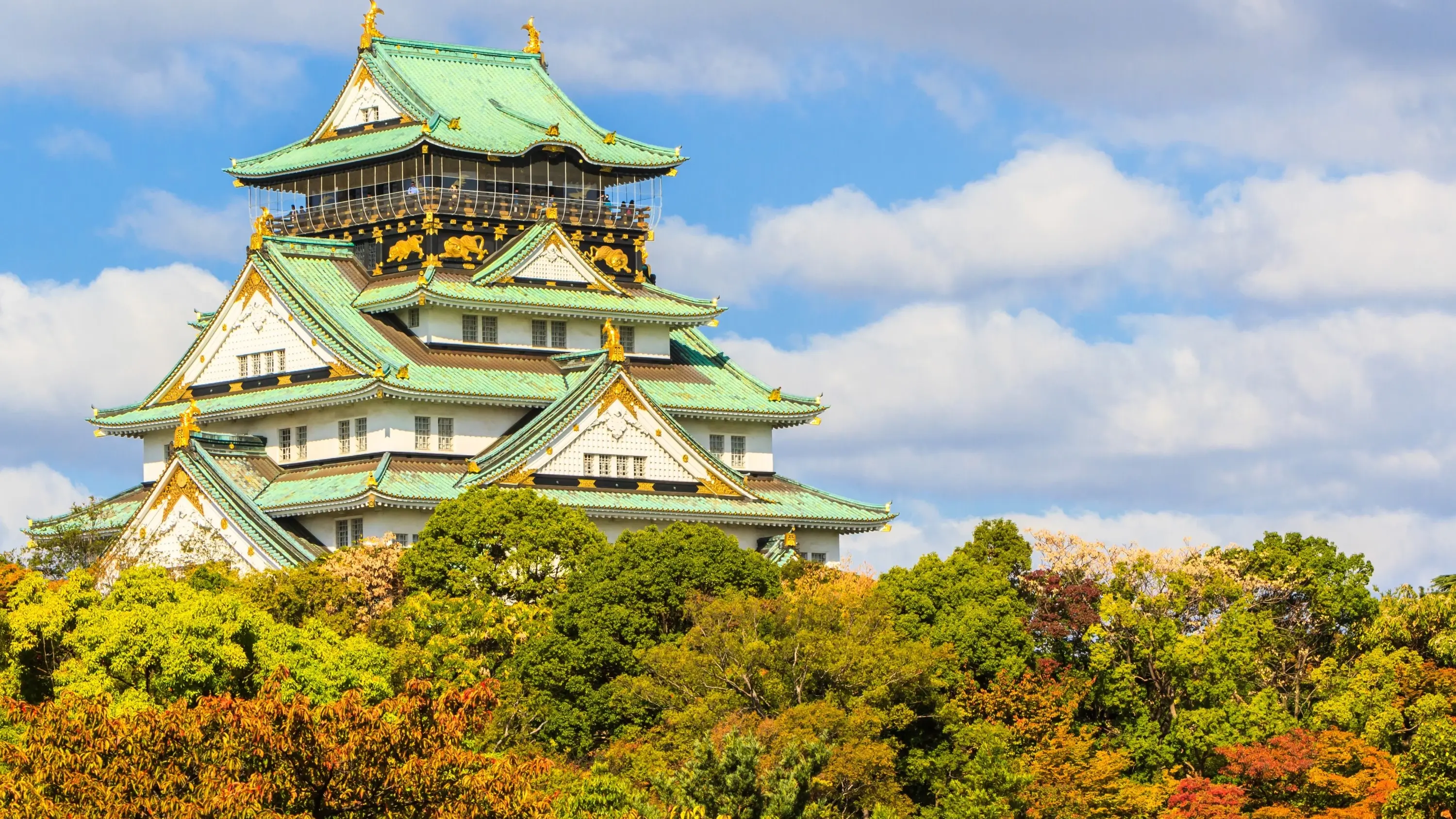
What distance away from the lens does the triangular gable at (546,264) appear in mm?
87188

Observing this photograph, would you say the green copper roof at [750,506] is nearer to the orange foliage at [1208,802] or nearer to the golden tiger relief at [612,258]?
the golden tiger relief at [612,258]

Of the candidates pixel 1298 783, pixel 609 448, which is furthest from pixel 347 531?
pixel 1298 783

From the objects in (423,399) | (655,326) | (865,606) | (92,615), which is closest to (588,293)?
(655,326)

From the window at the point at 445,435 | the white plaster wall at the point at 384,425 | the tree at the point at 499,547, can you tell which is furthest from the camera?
the window at the point at 445,435

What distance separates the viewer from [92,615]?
197 ft

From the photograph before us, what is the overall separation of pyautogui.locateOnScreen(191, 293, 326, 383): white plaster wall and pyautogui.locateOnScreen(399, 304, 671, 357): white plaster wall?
3.78m

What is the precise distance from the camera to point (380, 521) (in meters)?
79.5

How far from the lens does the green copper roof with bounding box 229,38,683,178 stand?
89.4 m

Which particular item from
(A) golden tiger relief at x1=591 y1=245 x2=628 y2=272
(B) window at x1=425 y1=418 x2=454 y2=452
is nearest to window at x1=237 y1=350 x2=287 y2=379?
(B) window at x1=425 y1=418 x2=454 y2=452

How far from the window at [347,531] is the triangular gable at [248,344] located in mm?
5632

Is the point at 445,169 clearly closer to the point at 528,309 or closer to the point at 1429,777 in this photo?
the point at 528,309

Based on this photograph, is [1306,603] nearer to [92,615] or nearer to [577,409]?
[577,409]

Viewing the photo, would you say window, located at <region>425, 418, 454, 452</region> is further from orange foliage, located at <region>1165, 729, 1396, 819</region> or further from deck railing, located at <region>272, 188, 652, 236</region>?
orange foliage, located at <region>1165, 729, 1396, 819</region>

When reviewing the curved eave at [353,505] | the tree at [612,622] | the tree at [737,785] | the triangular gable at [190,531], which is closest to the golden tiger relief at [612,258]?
the curved eave at [353,505]
